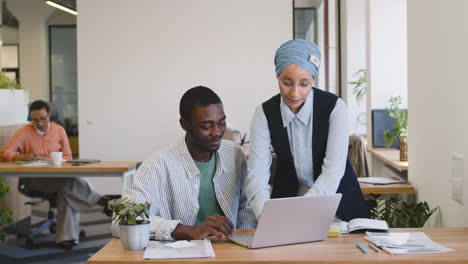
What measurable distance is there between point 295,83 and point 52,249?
12.8 ft

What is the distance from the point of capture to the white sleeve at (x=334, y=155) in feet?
8.09

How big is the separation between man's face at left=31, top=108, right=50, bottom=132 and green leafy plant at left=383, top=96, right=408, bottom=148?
3200 millimetres

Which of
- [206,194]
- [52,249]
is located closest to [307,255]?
[206,194]

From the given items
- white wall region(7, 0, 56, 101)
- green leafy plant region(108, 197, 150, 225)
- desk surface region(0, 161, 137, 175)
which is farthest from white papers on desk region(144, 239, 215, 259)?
white wall region(7, 0, 56, 101)

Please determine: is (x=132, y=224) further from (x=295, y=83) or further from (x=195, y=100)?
(x=295, y=83)

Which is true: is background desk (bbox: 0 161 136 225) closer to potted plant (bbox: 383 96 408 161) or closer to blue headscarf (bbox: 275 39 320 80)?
potted plant (bbox: 383 96 408 161)

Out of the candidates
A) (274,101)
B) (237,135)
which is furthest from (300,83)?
(237,135)

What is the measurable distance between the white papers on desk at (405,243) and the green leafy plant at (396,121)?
115 inches

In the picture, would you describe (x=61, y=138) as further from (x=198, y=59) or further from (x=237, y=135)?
(x=198, y=59)

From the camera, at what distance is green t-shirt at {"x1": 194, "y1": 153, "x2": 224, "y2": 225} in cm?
255

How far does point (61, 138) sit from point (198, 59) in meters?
2.67

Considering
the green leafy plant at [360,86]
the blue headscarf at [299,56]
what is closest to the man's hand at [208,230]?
the blue headscarf at [299,56]

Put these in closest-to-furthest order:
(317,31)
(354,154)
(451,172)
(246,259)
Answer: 1. (246,259)
2. (451,172)
3. (354,154)
4. (317,31)

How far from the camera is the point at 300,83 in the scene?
2404 millimetres
